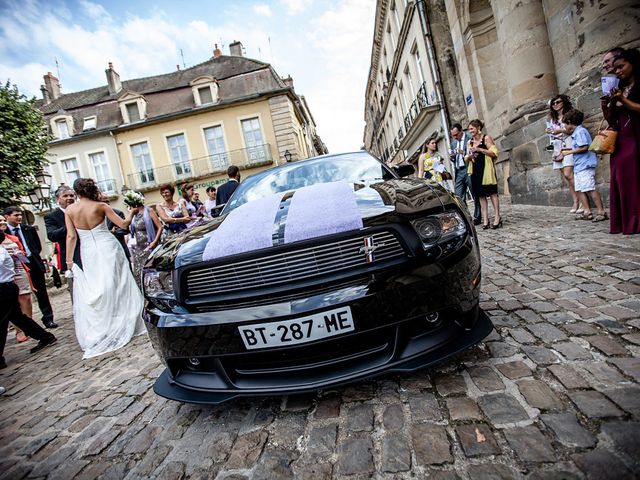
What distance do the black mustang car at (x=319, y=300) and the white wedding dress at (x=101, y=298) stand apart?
2332 millimetres

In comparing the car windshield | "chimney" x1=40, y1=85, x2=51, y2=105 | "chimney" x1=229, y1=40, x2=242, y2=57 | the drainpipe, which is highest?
"chimney" x1=229, y1=40, x2=242, y2=57

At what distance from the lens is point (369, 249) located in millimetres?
1394

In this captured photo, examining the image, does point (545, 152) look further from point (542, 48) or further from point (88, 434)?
point (88, 434)

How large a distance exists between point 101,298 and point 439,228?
141 inches

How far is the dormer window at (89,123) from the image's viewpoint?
69.1 feet

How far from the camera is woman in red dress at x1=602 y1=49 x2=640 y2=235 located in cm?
292

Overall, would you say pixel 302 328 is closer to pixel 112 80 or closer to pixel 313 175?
pixel 313 175

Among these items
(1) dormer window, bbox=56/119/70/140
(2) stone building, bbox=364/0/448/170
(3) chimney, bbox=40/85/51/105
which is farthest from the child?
(3) chimney, bbox=40/85/51/105

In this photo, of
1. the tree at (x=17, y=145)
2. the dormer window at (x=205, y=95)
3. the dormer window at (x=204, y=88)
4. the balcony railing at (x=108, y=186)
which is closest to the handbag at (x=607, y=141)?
the tree at (x=17, y=145)

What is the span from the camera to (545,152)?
5738mm

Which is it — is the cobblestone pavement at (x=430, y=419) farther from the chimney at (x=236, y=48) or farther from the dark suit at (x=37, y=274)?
the chimney at (x=236, y=48)

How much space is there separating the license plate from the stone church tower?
5174 millimetres

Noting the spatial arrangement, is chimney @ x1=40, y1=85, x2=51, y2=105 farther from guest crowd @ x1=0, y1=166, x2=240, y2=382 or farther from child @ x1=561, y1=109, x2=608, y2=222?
child @ x1=561, y1=109, x2=608, y2=222

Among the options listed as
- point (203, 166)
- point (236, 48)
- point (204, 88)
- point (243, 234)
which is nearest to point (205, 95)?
point (204, 88)
